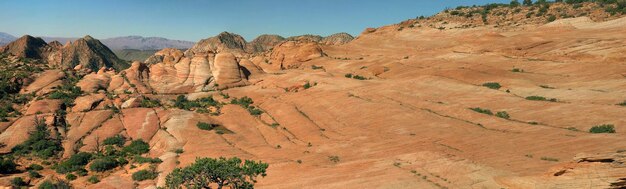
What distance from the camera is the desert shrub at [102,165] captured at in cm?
4081

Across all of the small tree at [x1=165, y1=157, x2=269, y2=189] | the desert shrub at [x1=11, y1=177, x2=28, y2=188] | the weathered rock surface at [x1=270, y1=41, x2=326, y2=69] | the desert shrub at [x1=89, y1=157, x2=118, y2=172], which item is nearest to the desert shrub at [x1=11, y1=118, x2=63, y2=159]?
the desert shrub at [x1=89, y1=157, x2=118, y2=172]

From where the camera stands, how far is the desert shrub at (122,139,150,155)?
44875mm

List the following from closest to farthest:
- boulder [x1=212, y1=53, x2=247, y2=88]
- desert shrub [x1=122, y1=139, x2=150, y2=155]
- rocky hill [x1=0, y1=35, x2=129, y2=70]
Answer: desert shrub [x1=122, y1=139, x2=150, y2=155], boulder [x1=212, y1=53, x2=247, y2=88], rocky hill [x1=0, y1=35, x2=129, y2=70]

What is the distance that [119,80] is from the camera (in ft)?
226

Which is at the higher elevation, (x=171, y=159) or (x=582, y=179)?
(x=582, y=179)

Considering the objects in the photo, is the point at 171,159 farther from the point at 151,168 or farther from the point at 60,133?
the point at 60,133

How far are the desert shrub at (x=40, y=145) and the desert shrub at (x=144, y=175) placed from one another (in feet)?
50.5

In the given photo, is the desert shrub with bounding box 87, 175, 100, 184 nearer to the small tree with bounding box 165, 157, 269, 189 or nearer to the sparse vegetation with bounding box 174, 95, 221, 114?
the small tree with bounding box 165, 157, 269, 189

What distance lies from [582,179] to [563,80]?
34640 mm

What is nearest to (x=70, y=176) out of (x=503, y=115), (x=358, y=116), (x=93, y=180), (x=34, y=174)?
(x=93, y=180)

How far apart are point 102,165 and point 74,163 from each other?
11.7 ft

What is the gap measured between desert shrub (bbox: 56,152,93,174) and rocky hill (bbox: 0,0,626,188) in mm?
132

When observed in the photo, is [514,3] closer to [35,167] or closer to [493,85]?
[493,85]

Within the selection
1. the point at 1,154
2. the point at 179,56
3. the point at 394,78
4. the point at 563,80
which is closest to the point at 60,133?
the point at 1,154
